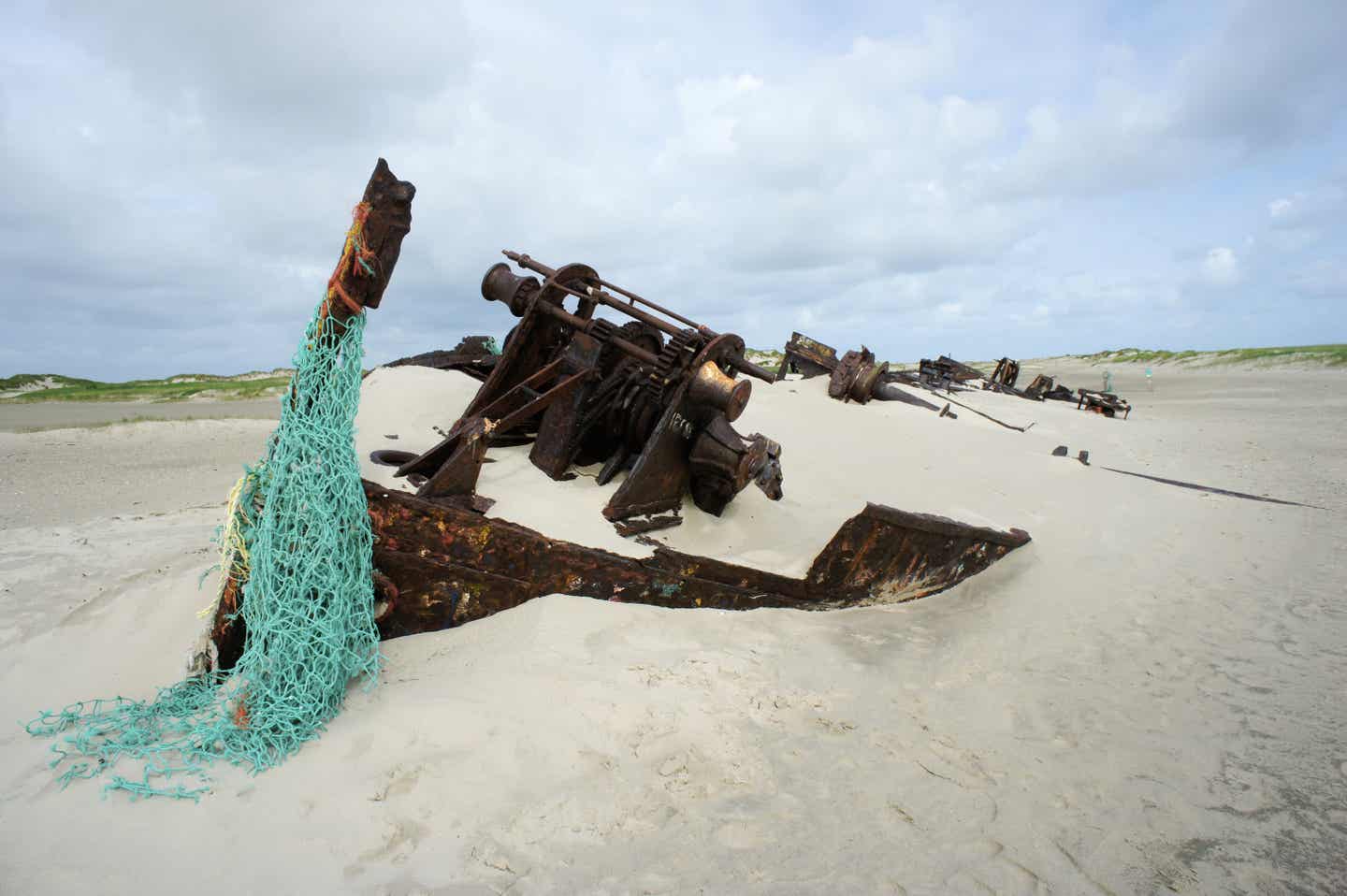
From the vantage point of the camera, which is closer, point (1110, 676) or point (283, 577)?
point (283, 577)

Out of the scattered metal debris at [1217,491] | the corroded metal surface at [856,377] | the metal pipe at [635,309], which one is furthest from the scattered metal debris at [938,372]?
the metal pipe at [635,309]

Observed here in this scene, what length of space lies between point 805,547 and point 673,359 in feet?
4.87

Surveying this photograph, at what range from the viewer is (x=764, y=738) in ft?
8.09

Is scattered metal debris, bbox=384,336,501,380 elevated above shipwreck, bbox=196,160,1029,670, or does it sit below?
above

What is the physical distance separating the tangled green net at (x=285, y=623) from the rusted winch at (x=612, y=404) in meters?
0.94

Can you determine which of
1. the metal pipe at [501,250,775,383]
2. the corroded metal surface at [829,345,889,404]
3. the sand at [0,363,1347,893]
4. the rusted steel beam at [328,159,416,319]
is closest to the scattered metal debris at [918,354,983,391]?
the corroded metal surface at [829,345,889,404]

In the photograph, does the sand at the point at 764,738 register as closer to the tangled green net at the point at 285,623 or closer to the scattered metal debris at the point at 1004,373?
the tangled green net at the point at 285,623

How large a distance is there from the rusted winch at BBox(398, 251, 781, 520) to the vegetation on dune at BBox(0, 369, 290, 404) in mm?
22400

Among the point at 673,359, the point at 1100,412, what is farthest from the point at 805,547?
the point at 1100,412

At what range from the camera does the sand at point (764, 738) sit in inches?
74.6

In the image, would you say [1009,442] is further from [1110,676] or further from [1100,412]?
[1100,412]

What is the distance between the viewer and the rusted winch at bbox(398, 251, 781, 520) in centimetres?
410

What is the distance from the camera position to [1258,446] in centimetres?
1156

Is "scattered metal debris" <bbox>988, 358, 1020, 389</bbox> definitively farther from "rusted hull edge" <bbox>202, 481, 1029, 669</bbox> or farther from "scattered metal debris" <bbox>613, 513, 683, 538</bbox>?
"scattered metal debris" <bbox>613, 513, 683, 538</bbox>
